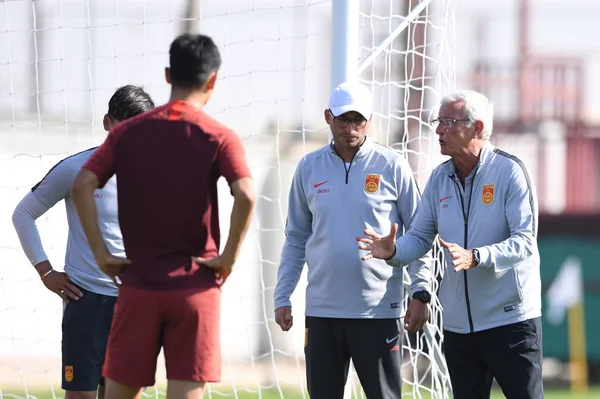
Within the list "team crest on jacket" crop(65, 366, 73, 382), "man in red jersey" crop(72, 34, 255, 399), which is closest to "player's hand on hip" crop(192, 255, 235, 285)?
"man in red jersey" crop(72, 34, 255, 399)

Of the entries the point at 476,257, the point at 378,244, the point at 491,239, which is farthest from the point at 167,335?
the point at 491,239

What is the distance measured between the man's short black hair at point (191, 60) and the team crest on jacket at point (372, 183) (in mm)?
1358

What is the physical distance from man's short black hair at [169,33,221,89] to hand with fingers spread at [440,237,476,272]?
1218mm

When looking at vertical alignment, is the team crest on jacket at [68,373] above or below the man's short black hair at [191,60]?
below

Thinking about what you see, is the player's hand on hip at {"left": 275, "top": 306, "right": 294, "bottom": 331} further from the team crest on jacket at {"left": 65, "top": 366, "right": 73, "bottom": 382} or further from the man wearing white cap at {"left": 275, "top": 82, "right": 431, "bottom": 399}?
the team crest on jacket at {"left": 65, "top": 366, "right": 73, "bottom": 382}

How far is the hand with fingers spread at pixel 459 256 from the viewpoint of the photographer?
14.0ft

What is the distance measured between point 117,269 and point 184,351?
1.21 feet

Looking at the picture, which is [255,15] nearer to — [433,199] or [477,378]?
[433,199]

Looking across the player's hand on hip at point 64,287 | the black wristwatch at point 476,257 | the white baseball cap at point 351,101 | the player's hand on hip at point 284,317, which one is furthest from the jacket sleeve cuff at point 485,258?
the player's hand on hip at point 64,287

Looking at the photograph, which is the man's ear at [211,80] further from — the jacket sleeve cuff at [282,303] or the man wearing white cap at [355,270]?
the jacket sleeve cuff at [282,303]

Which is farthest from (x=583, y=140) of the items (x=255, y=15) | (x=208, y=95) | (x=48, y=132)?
(x=208, y=95)

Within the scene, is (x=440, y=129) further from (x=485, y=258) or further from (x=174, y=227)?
(x=174, y=227)

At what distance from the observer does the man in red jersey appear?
3.60m

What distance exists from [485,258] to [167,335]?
1.38 m
